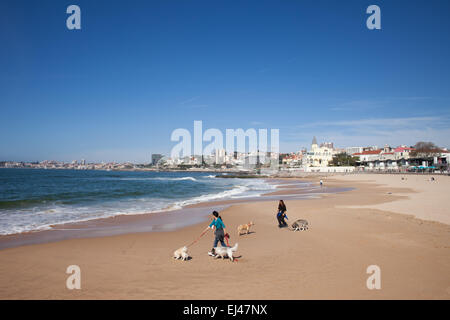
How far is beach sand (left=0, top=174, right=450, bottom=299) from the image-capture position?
214 inches

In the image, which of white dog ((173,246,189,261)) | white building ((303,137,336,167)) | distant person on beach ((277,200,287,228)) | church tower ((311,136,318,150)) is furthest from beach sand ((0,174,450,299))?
church tower ((311,136,318,150))

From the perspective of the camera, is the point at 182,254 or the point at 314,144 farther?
the point at 314,144

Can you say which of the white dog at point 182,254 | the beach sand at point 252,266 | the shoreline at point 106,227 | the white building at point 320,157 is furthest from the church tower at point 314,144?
the white dog at point 182,254

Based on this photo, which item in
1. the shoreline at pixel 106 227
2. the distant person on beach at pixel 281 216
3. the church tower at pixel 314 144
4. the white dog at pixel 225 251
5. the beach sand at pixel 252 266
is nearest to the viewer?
the beach sand at pixel 252 266

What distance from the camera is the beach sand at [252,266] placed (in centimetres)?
545

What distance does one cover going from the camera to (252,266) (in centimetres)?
695

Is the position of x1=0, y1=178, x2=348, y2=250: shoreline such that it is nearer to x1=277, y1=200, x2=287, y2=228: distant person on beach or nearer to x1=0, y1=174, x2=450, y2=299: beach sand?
x1=0, y1=174, x2=450, y2=299: beach sand

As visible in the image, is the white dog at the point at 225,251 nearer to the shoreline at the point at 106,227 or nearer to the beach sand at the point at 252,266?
the beach sand at the point at 252,266

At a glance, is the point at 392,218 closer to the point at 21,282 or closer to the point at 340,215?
the point at 340,215

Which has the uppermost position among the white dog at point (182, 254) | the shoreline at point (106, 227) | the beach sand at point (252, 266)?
the white dog at point (182, 254)

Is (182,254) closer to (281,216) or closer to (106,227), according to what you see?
(281,216)

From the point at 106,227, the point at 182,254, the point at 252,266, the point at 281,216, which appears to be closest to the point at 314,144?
the point at 281,216

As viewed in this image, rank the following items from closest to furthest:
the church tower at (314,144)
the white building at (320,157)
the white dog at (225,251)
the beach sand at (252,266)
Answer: the beach sand at (252,266)
the white dog at (225,251)
the white building at (320,157)
the church tower at (314,144)

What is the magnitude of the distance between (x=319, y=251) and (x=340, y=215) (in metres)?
6.88
